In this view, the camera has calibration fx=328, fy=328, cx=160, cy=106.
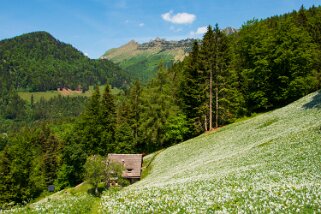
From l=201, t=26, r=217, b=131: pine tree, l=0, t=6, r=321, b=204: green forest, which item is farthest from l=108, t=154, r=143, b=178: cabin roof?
l=201, t=26, r=217, b=131: pine tree

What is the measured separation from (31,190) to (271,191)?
94843 millimetres

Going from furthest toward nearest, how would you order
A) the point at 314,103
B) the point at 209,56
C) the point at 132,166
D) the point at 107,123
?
the point at 107,123, the point at 209,56, the point at 132,166, the point at 314,103

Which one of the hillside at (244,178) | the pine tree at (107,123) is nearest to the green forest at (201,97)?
the pine tree at (107,123)

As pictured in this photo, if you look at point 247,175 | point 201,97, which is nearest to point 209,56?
Answer: point 201,97

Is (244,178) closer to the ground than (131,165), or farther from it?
farther from it

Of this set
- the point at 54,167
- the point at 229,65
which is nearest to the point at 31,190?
the point at 54,167

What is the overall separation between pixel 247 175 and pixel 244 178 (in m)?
1.19

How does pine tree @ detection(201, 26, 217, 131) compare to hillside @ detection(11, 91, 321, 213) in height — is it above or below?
above

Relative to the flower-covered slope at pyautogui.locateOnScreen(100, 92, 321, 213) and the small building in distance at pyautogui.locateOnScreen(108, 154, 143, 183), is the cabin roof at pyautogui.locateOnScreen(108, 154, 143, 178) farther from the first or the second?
the flower-covered slope at pyautogui.locateOnScreen(100, 92, 321, 213)

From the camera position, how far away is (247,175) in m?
24.0

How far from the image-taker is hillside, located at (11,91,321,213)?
13531mm

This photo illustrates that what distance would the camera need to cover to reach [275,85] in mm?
76562

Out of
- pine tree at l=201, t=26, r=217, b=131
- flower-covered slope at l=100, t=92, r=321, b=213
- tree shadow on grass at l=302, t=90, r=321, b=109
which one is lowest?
flower-covered slope at l=100, t=92, r=321, b=213

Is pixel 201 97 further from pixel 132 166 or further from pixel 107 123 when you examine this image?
pixel 107 123
